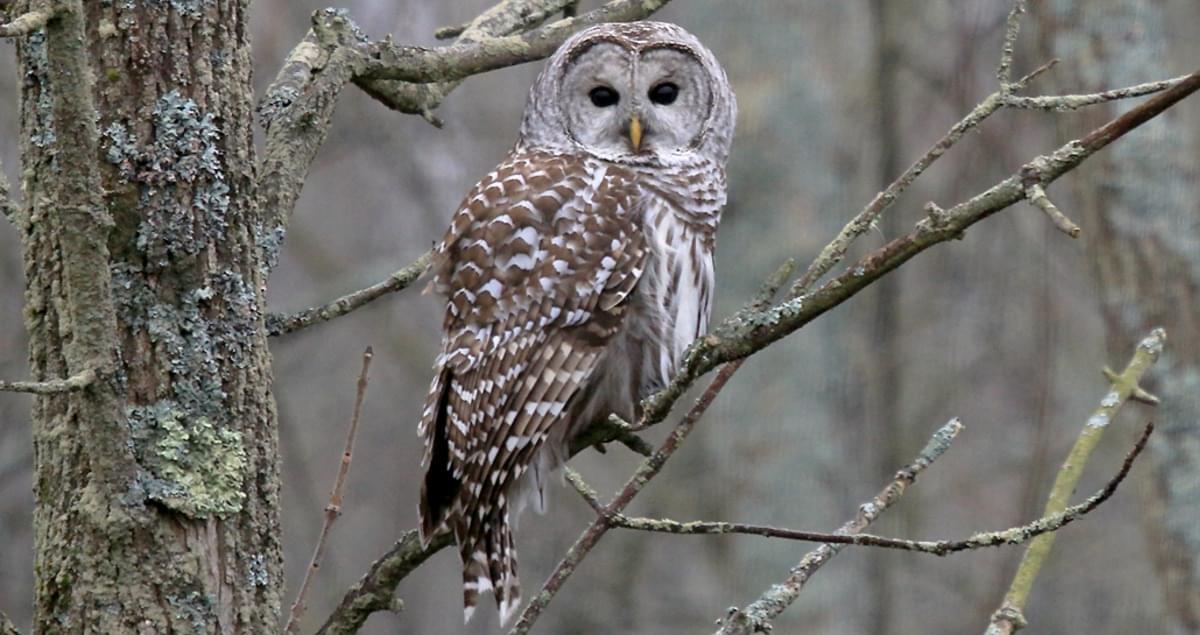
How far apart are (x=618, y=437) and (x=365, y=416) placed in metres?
8.15

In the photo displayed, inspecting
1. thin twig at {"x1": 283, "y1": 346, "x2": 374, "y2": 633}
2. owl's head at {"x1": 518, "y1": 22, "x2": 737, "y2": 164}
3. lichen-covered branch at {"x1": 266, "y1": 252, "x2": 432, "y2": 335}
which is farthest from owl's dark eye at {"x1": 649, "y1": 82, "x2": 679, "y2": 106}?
thin twig at {"x1": 283, "y1": 346, "x2": 374, "y2": 633}

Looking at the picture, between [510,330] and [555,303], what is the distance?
14cm

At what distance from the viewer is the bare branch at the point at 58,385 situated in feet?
6.38

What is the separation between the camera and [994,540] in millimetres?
2305

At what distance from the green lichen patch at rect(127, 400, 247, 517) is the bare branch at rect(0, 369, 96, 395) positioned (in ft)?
0.94

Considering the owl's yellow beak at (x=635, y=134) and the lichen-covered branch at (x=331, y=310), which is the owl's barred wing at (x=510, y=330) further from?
the lichen-covered branch at (x=331, y=310)

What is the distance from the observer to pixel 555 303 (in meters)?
3.82

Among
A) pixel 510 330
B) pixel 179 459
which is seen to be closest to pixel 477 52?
pixel 510 330

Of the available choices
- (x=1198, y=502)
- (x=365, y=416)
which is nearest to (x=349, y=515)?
(x=365, y=416)

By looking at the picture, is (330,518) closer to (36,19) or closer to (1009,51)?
(36,19)

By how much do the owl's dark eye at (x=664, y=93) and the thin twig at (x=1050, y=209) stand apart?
245cm

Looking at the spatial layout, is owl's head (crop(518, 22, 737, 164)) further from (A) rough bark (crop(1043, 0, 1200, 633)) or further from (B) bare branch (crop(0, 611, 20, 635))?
(B) bare branch (crop(0, 611, 20, 635))

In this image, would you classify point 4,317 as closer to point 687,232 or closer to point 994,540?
point 687,232

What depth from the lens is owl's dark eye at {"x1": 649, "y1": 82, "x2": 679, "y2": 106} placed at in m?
4.38
